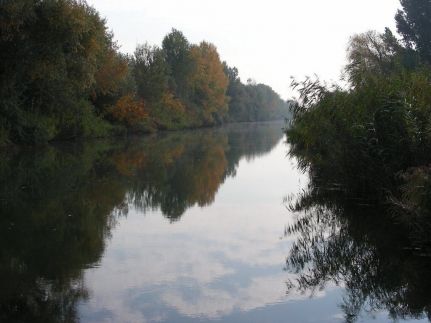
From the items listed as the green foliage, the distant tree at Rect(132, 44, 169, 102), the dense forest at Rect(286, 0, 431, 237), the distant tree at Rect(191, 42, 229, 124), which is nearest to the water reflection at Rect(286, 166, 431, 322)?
the dense forest at Rect(286, 0, 431, 237)

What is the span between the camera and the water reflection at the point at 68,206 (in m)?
7.55

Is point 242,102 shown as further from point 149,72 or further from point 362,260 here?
point 362,260

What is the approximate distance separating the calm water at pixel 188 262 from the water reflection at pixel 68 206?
33mm

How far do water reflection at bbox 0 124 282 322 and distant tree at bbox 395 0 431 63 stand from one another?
1045 inches

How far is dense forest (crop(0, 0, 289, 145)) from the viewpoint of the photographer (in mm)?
28641

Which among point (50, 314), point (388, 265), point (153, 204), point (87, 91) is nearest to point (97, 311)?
point (50, 314)

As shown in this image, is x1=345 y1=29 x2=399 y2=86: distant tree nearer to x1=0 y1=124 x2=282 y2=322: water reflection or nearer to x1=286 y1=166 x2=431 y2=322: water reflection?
x1=0 y1=124 x2=282 y2=322: water reflection

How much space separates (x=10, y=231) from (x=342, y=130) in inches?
316

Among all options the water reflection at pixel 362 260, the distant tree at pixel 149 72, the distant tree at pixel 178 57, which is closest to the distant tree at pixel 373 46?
the distant tree at pixel 149 72

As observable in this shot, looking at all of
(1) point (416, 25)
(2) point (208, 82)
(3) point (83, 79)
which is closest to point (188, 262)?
(3) point (83, 79)

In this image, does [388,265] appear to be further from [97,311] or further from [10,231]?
[10,231]

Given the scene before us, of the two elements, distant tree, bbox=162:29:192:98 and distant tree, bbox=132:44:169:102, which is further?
distant tree, bbox=162:29:192:98

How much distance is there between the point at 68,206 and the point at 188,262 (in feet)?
19.5

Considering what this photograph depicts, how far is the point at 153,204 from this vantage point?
49.6ft
